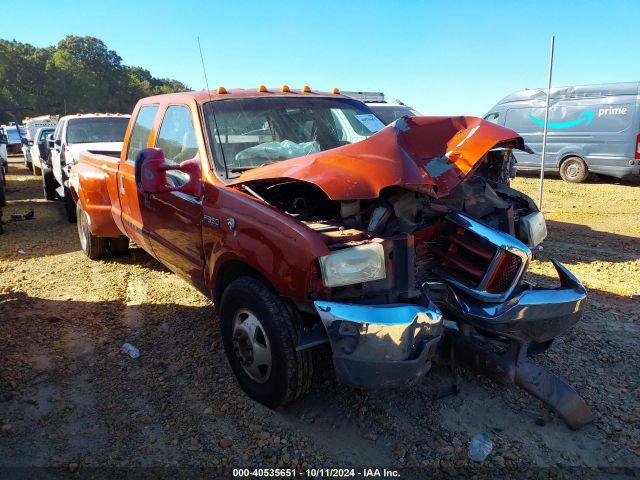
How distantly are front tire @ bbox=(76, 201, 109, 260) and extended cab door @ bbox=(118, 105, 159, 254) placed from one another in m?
1.35

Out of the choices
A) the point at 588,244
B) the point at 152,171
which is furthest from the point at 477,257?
the point at 588,244

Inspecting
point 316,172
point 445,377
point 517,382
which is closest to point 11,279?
point 316,172

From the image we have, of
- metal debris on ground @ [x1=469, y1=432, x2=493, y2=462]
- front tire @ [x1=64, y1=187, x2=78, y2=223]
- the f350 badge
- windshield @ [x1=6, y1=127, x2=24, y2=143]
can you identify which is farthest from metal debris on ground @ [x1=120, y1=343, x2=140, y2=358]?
windshield @ [x1=6, y1=127, x2=24, y2=143]

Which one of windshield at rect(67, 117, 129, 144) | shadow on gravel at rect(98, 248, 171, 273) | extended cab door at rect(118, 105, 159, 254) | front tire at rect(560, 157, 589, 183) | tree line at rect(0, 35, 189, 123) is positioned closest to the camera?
extended cab door at rect(118, 105, 159, 254)

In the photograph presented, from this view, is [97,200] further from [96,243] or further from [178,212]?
[178,212]

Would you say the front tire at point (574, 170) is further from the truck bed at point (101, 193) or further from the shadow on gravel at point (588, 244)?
the truck bed at point (101, 193)

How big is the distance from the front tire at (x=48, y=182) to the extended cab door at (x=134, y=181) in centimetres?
677

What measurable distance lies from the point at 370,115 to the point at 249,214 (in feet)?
6.96

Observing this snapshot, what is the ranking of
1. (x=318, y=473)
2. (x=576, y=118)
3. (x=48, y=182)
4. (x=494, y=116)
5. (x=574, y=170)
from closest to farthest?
1. (x=318, y=473)
2. (x=48, y=182)
3. (x=576, y=118)
4. (x=574, y=170)
5. (x=494, y=116)

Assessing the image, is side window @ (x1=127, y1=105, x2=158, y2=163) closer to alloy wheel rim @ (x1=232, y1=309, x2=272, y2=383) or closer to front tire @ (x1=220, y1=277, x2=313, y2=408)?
front tire @ (x1=220, y1=277, x2=313, y2=408)

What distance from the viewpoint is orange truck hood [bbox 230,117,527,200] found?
2592 millimetres

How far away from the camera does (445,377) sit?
331 centimetres

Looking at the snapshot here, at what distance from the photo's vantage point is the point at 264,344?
9.34 ft

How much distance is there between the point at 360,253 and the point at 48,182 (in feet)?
33.6
